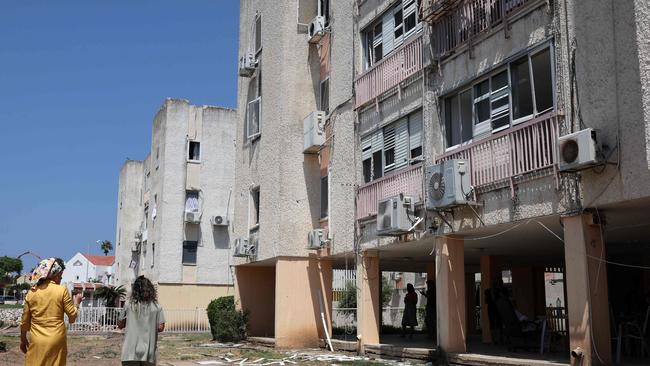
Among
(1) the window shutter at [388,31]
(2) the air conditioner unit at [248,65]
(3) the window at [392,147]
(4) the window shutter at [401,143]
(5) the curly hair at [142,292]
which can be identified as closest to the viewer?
(5) the curly hair at [142,292]

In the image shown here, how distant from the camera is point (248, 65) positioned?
2606 centimetres

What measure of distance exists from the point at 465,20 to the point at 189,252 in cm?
2954

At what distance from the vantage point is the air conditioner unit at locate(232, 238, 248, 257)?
25.1 metres

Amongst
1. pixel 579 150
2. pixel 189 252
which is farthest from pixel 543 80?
pixel 189 252

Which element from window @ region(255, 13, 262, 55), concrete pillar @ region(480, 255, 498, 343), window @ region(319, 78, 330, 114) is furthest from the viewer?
window @ region(255, 13, 262, 55)

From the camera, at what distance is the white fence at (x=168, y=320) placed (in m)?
38.3

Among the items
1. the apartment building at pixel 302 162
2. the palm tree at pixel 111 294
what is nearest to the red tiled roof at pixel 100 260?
the palm tree at pixel 111 294

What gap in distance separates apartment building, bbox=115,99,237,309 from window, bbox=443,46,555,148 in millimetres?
27779

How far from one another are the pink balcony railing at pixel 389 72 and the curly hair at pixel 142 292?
9522 millimetres

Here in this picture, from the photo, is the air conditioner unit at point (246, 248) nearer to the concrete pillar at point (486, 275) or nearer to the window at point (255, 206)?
the window at point (255, 206)

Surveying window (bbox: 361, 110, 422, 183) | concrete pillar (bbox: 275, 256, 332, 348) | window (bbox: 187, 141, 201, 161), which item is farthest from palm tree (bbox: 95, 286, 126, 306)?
window (bbox: 361, 110, 422, 183)

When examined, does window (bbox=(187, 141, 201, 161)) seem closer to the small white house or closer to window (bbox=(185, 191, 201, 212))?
window (bbox=(185, 191, 201, 212))

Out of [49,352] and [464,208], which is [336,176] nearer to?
[464,208]

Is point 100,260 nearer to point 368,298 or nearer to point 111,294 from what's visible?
point 111,294
